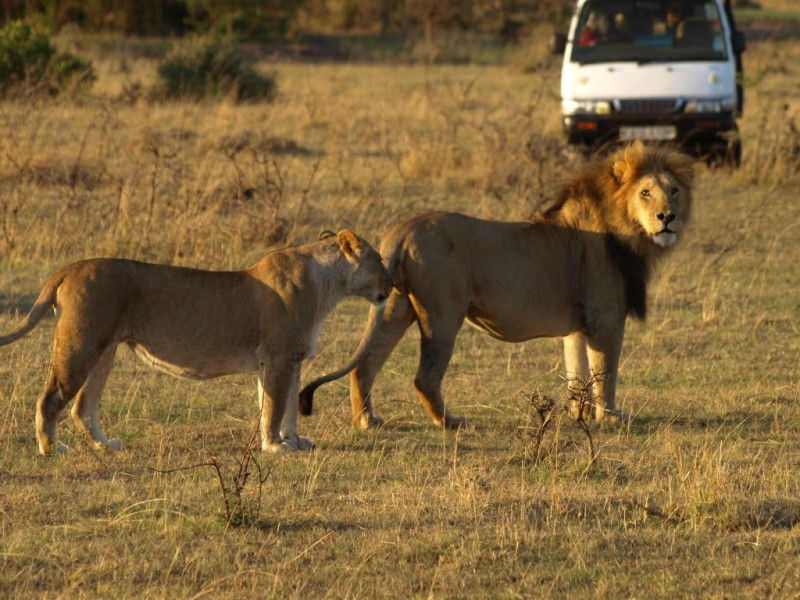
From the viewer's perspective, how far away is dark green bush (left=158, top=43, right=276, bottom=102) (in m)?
20.8

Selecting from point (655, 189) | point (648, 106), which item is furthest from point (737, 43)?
point (655, 189)

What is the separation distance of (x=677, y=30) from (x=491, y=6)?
25201 mm

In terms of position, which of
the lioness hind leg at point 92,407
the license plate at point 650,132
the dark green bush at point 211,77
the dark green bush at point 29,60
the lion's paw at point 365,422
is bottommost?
the dark green bush at point 211,77

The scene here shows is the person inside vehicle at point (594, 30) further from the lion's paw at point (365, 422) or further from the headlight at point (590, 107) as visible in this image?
the lion's paw at point (365, 422)

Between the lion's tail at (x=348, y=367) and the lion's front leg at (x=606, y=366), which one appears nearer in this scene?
the lion's tail at (x=348, y=367)

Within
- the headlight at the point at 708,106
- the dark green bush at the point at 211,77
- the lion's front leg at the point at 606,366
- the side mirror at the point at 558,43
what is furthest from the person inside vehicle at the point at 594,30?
the lion's front leg at the point at 606,366

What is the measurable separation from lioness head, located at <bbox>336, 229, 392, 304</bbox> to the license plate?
8926 mm

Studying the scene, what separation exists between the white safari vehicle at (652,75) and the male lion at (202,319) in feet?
28.2

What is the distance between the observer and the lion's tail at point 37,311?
5.78 metres

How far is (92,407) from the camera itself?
6203 mm

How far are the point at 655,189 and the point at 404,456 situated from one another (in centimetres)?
190

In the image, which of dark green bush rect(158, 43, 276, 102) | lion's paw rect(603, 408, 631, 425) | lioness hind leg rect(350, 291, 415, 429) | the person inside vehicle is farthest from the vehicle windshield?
lioness hind leg rect(350, 291, 415, 429)

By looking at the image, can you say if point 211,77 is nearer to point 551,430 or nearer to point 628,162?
point 628,162

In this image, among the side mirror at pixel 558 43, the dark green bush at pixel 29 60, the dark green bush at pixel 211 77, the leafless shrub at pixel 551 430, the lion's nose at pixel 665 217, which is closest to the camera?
the leafless shrub at pixel 551 430
